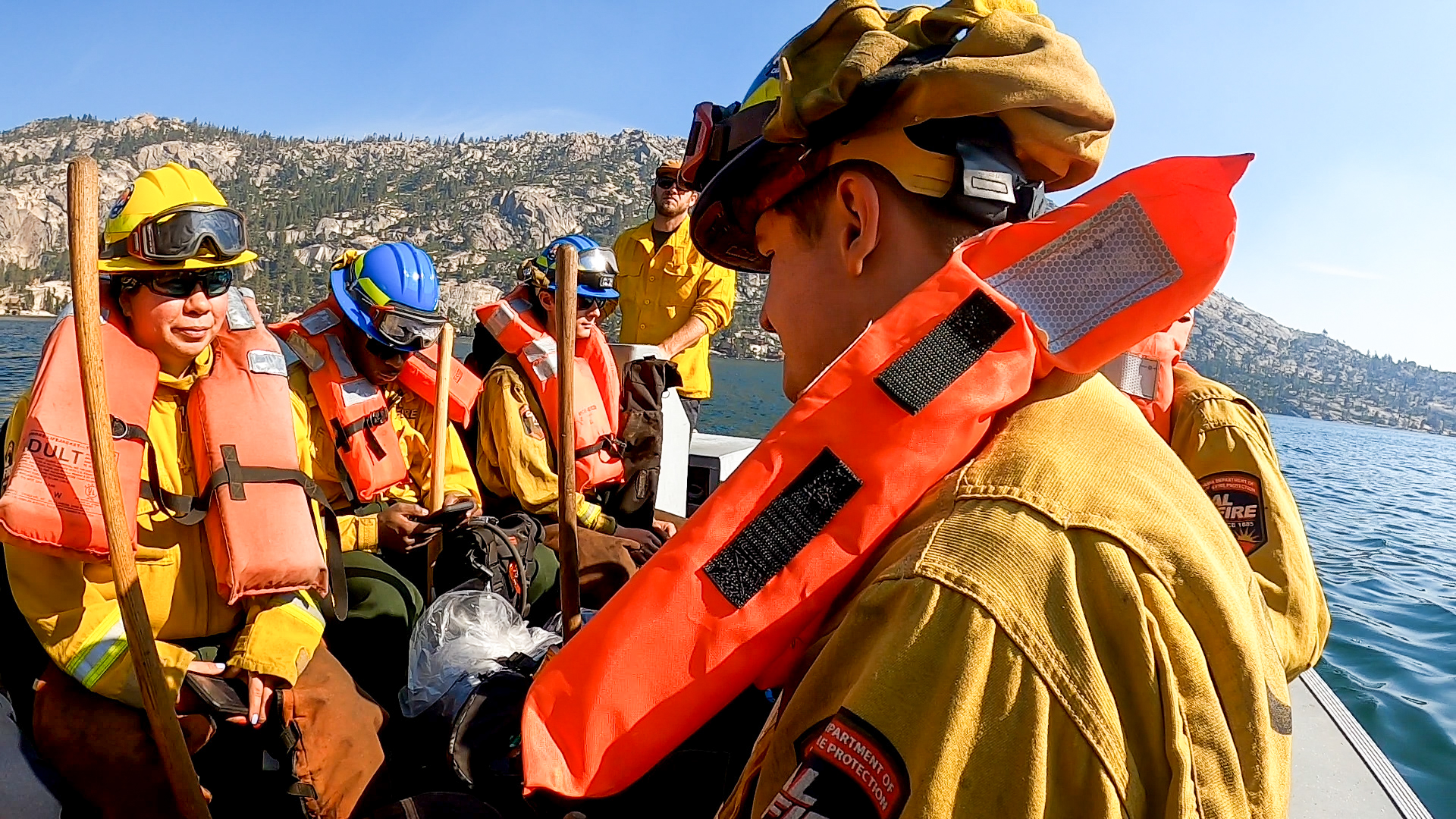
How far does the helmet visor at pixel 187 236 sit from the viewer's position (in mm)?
2842

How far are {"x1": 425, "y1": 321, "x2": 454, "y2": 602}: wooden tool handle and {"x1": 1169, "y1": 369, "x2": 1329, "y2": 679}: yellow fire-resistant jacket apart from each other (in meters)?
3.37

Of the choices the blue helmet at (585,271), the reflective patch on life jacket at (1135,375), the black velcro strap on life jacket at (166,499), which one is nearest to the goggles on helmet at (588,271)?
the blue helmet at (585,271)

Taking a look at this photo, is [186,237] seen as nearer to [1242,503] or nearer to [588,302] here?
[588,302]

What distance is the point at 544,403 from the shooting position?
4988 millimetres

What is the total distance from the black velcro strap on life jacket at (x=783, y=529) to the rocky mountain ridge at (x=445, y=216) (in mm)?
89979

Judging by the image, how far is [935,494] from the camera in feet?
2.91

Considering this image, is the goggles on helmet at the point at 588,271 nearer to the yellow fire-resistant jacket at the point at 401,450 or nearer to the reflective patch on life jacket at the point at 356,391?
the yellow fire-resistant jacket at the point at 401,450

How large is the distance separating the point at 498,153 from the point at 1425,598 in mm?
197373

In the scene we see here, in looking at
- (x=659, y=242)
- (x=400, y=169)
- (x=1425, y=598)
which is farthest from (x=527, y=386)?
(x=400, y=169)

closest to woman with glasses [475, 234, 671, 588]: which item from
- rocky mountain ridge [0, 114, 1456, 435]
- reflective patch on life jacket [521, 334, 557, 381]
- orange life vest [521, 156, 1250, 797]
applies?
reflective patch on life jacket [521, 334, 557, 381]

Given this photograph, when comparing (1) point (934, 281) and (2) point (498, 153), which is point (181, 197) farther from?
(2) point (498, 153)

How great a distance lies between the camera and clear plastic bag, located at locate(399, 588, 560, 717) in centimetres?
306

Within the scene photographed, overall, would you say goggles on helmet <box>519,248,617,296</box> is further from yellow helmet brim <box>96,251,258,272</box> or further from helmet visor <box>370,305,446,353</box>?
yellow helmet brim <box>96,251,258,272</box>

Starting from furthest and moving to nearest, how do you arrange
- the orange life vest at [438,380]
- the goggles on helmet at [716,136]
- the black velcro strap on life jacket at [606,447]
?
the black velcro strap on life jacket at [606,447], the orange life vest at [438,380], the goggles on helmet at [716,136]
